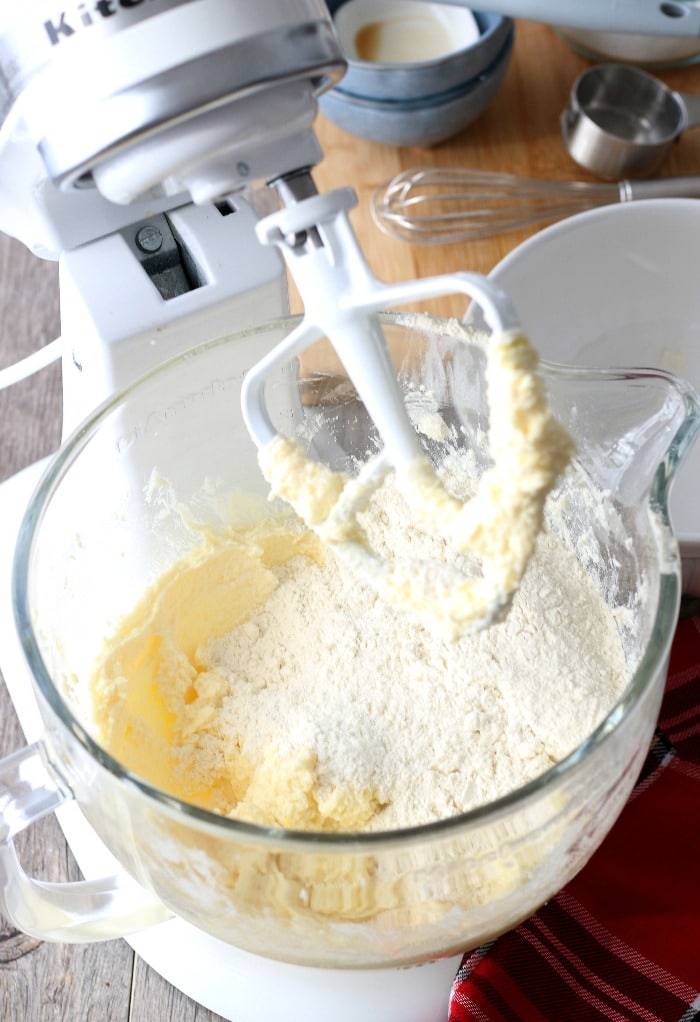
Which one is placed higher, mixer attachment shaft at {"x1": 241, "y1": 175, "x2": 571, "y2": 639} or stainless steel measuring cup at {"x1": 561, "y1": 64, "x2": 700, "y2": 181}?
mixer attachment shaft at {"x1": 241, "y1": 175, "x2": 571, "y2": 639}

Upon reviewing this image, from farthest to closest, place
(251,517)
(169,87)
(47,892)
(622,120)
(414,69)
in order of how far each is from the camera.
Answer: (622,120) → (414,69) → (251,517) → (47,892) → (169,87)

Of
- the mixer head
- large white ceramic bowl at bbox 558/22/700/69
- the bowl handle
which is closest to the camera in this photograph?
the mixer head

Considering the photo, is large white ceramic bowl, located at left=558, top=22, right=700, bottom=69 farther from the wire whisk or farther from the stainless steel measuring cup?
the wire whisk

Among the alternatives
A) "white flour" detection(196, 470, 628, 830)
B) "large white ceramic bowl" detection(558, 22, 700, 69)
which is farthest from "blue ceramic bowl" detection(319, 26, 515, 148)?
"white flour" detection(196, 470, 628, 830)

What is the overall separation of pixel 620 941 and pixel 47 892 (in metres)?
0.31

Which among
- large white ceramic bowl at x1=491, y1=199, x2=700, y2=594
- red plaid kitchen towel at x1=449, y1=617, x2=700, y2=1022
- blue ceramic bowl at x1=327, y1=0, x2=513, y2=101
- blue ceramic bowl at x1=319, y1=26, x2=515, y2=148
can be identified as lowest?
red plaid kitchen towel at x1=449, y1=617, x2=700, y2=1022

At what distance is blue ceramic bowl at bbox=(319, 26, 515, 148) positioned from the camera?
→ 0.93m

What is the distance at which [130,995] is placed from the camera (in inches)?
25.2

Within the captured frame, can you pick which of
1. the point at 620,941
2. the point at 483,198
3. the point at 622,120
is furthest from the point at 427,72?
the point at 620,941

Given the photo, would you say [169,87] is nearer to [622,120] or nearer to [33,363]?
[33,363]

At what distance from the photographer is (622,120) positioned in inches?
40.1

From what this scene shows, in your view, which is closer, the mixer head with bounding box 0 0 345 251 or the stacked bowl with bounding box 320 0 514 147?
the mixer head with bounding box 0 0 345 251

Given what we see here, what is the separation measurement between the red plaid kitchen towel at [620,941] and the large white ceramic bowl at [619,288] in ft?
0.88

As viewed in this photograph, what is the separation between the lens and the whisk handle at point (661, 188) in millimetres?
953
